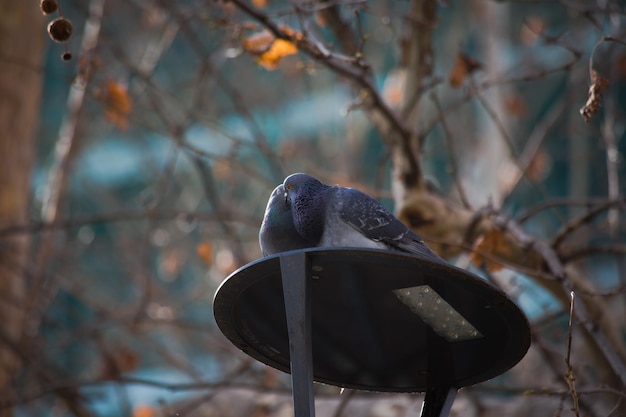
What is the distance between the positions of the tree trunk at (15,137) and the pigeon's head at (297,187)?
2.96 metres

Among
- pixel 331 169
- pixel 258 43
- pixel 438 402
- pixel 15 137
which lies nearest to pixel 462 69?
pixel 258 43

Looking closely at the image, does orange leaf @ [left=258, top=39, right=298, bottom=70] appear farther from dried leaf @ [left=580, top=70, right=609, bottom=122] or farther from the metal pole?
the metal pole

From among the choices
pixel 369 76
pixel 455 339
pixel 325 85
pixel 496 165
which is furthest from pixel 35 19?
pixel 325 85

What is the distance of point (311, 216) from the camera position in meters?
2.23

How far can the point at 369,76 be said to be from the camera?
11.6ft

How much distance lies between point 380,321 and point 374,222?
0.33 metres

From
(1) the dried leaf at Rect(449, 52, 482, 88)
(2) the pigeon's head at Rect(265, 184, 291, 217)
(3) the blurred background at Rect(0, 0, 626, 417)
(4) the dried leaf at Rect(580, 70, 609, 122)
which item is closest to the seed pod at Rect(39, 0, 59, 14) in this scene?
(3) the blurred background at Rect(0, 0, 626, 417)

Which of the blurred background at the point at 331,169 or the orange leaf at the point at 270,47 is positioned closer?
the orange leaf at the point at 270,47

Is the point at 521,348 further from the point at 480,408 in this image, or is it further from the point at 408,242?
the point at 480,408

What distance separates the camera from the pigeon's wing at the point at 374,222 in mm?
2248

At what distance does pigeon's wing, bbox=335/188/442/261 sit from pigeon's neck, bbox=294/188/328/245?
58mm

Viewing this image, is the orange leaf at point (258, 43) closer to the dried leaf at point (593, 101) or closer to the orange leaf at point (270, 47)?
the orange leaf at point (270, 47)

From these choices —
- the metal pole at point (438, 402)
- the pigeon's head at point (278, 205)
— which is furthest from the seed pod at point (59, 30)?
the metal pole at point (438, 402)

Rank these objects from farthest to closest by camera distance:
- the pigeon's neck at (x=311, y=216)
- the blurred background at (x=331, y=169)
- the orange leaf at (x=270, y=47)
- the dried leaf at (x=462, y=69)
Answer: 1. the dried leaf at (x=462, y=69)
2. the blurred background at (x=331, y=169)
3. the orange leaf at (x=270, y=47)
4. the pigeon's neck at (x=311, y=216)
